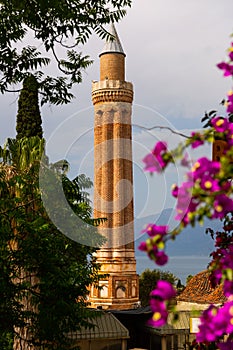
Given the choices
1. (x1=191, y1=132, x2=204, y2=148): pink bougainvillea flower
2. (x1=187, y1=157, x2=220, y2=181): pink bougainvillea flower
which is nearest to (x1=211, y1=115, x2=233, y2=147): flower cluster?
(x1=191, y1=132, x2=204, y2=148): pink bougainvillea flower

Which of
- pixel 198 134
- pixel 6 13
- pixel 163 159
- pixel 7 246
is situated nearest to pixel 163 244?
pixel 163 159

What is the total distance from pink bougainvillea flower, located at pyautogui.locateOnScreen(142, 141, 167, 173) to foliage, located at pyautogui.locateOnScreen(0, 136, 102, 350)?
22.7ft

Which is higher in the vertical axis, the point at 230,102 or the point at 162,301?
the point at 230,102

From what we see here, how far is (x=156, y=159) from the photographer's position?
203 cm

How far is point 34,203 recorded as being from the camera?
1132 centimetres

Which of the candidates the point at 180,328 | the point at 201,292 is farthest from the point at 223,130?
the point at 201,292

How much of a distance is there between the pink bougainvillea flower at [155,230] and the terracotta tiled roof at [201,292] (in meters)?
17.8

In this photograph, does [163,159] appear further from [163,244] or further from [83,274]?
[83,274]

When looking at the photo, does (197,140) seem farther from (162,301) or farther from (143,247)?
(162,301)

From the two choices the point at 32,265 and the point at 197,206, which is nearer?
the point at 197,206

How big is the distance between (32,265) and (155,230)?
8633 millimetres

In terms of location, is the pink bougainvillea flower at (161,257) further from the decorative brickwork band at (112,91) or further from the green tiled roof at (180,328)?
the decorative brickwork band at (112,91)

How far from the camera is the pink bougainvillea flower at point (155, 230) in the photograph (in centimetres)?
186

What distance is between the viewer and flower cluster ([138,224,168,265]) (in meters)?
1.81
